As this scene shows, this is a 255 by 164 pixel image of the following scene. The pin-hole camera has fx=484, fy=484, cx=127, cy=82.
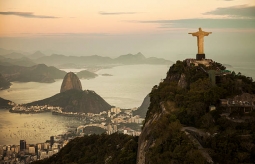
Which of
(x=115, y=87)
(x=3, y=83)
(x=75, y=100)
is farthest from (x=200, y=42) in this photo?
(x=3, y=83)

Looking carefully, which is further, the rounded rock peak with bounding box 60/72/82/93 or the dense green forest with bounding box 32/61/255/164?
the rounded rock peak with bounding box 60/72/82/93

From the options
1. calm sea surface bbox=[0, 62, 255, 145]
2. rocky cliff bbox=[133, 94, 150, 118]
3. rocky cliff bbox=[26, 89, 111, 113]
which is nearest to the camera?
calm sea surface bbox=[0, 62, 255, 145]

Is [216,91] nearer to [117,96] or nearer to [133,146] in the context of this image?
[133,146]

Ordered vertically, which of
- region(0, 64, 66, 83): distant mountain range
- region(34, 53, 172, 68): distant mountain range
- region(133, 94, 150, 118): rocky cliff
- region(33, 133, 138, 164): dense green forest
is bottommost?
region(33, 133, 138, 164): dense green forest

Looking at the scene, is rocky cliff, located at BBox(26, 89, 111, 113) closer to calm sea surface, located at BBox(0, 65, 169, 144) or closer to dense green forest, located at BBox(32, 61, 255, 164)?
calm sea surface, located at BBox(0, 65, 169, 144)

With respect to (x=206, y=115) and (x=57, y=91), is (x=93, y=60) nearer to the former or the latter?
(x=57, y=91)

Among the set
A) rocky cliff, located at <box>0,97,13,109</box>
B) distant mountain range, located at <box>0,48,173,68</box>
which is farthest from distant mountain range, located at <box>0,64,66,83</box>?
rocky cliff, located at <box>0,97,13,109</box>

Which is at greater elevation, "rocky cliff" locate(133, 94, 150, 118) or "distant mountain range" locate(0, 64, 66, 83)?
"distant mountain range" locate(0, 64, 66, 83)
